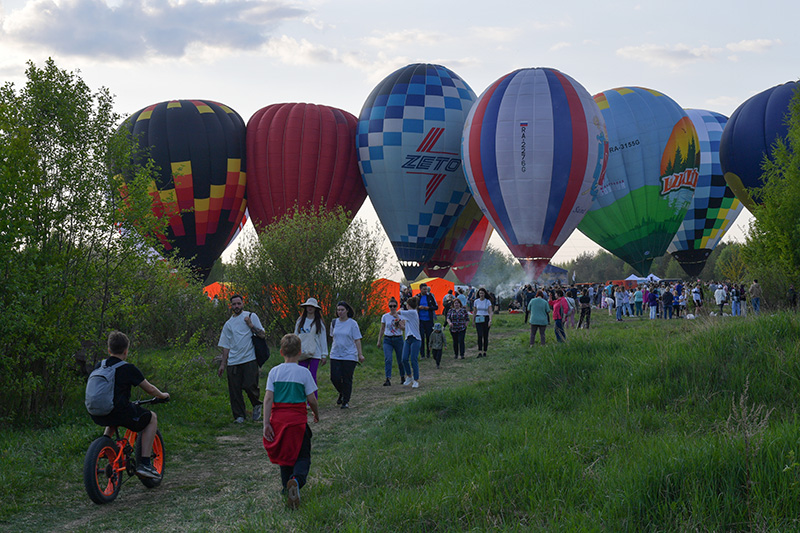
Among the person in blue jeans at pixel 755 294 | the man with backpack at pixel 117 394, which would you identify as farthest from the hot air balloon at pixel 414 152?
the man with backpack at pixel 117 394

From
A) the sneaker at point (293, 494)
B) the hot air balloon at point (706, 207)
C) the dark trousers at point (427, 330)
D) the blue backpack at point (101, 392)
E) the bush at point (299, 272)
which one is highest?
the hot air balloon at point (706, 207)

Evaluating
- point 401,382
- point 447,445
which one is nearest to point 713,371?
point 447,445

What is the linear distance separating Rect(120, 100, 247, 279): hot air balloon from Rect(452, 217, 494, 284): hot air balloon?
41.6 ft

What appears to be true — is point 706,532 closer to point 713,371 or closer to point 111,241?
point 713,371

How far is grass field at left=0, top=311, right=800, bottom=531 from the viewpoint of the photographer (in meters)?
4.88

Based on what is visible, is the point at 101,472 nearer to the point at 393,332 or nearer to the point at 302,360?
the point at 302,360

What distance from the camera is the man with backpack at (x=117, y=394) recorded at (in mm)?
6301

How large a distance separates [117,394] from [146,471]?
2.73ft

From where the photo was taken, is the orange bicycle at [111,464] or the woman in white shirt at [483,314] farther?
the woman in white shirt at [483,314]

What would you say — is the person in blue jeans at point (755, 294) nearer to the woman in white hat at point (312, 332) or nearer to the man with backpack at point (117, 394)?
the woman in white hat at point (312, 332)

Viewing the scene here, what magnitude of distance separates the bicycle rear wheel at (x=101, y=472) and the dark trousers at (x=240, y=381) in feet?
12.0

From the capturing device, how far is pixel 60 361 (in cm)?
948

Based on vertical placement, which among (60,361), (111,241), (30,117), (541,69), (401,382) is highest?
(541,69)

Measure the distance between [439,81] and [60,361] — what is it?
2780 cm
